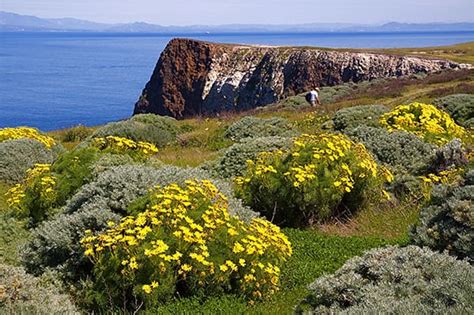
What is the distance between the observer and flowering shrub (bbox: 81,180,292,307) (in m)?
A: 5.57

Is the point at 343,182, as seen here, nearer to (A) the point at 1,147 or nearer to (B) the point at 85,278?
(B) the point at 85,278

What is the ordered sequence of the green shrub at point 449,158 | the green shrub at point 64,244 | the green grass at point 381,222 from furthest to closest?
the green shrub at point 449,158
the green grass at point 381,222
the green shrub at point 64,244

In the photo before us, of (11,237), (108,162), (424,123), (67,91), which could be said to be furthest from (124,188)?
(67,91)

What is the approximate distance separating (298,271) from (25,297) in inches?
129

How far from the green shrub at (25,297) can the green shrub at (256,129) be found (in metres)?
12.3

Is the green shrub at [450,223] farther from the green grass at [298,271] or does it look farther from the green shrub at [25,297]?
the green shrub at [25,297]

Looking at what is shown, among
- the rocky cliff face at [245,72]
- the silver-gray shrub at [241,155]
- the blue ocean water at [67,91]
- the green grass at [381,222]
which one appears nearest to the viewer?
the green grass at [381,222]

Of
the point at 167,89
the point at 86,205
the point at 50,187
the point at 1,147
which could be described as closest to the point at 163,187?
the point at 86,205

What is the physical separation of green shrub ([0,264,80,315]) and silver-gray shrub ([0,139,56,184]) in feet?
26.8

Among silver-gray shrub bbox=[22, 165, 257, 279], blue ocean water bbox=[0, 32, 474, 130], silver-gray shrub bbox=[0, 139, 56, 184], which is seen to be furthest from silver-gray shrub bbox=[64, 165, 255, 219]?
blue ocean water bbox=[0, 32, 474, 130]

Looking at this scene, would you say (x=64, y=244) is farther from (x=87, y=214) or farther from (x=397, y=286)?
(x=397, y=286)

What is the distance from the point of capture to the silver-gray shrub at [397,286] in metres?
4.00

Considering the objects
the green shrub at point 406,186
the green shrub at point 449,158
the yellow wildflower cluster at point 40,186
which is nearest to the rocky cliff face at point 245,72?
the green shrub at point 449,158

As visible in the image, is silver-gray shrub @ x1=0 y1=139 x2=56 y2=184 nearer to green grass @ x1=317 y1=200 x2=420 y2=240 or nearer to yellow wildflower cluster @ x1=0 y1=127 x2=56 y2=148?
yellow wildflower cluster @ x1=0 y1=127 x2=56 y2=148
